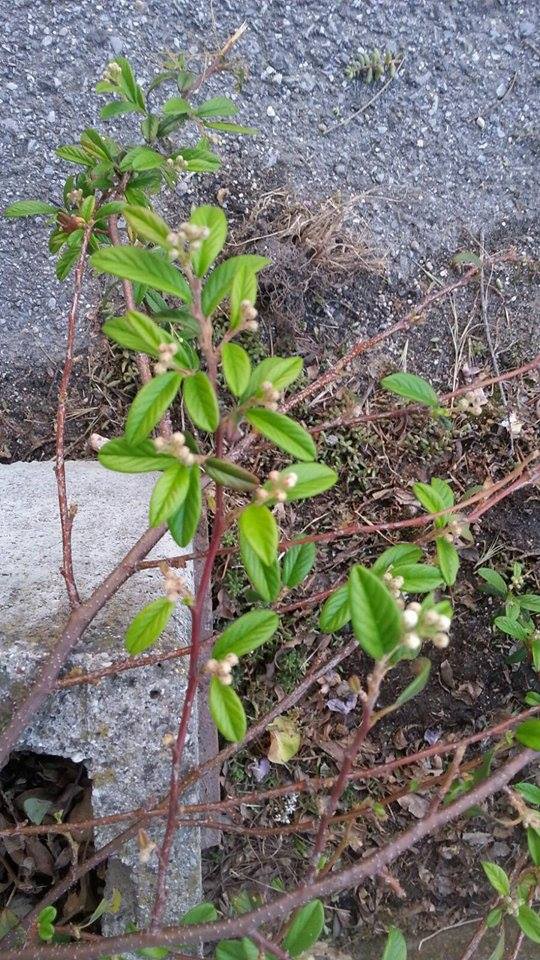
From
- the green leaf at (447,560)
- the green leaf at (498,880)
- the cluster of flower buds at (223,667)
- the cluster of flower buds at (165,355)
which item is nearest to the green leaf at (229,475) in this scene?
the cluster of flower buds at (165,355)

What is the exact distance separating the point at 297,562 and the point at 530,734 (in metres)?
0.53

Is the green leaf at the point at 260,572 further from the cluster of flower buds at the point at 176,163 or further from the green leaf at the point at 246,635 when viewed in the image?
the cluster of flower buds at the point at 176,163

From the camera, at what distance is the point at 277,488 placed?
3.00 feet

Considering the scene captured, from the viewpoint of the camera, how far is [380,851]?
3.51ft

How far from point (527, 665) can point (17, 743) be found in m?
1.62

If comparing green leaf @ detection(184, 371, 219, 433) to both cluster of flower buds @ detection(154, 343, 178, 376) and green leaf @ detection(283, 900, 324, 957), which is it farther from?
green leaf @ detection(283, 900, 324, 957)

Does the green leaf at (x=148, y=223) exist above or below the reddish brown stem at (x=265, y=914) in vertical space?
above

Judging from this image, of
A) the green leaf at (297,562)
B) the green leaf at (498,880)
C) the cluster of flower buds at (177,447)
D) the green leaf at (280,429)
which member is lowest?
the green leaf at (498,880)

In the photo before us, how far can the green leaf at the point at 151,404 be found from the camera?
3.03 feet

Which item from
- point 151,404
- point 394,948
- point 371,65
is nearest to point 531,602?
point 394,948

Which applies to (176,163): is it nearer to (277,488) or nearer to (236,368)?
(236,368)

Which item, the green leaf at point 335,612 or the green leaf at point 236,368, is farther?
the green leaf at point 335,612

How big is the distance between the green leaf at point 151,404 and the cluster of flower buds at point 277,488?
0.17 meters

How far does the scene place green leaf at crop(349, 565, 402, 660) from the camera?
33.5 inches
